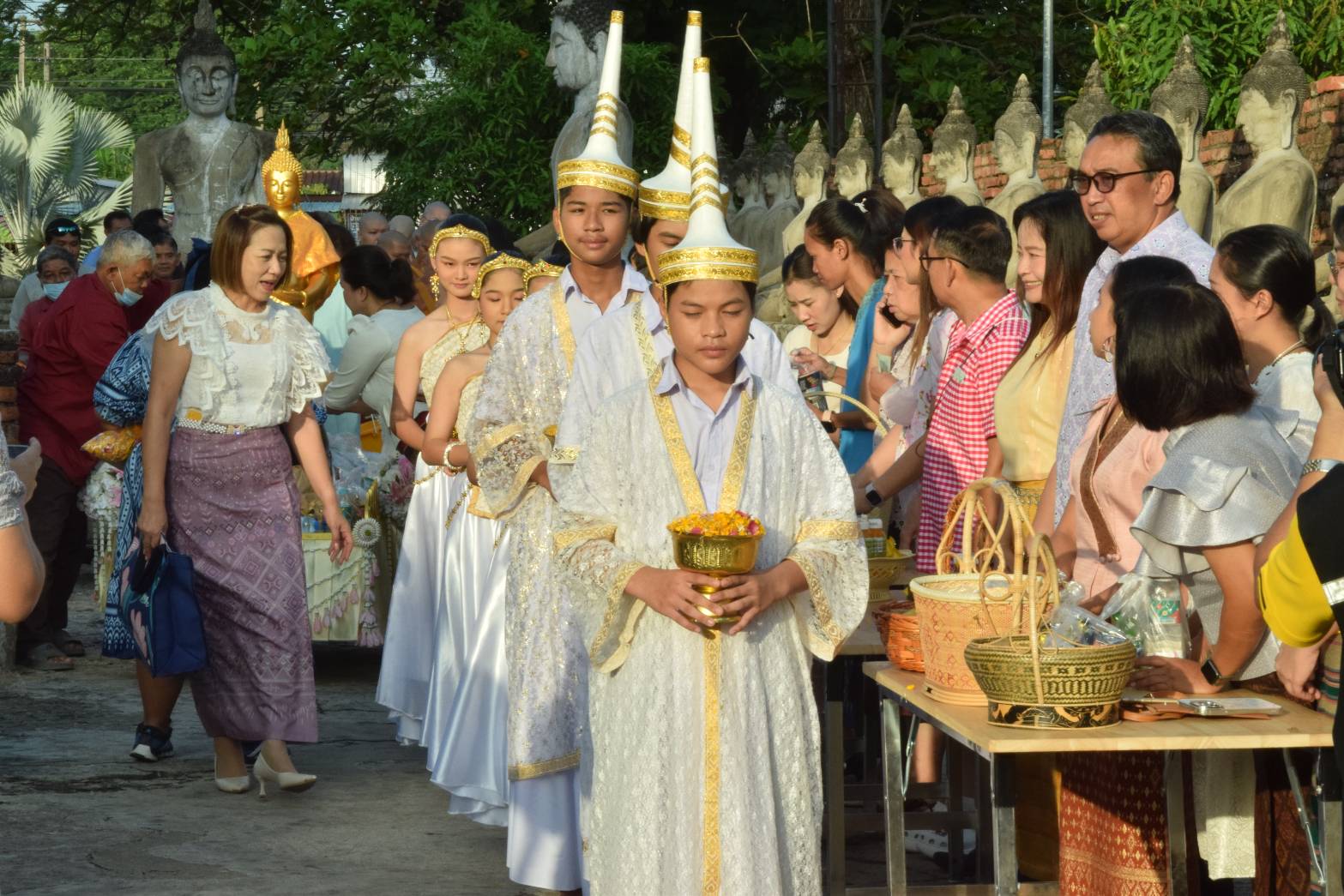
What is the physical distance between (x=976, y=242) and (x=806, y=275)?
1.99 metres

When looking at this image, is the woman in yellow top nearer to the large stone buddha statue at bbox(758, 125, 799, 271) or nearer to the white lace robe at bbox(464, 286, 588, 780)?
the white lace robe at bbox(464, 286, 588, 780)

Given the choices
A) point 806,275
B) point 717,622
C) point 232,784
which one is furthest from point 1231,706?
point 232,784

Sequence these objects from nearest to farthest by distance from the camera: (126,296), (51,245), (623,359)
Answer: (623,359) < (126,296) < (51,245)

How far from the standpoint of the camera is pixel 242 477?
23.9 ft

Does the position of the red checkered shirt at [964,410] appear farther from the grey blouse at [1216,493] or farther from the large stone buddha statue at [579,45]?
the large stone buddha statue at [579,45]

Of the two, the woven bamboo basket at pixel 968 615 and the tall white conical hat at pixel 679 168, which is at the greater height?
the tall white conical hat at pixel 679 168

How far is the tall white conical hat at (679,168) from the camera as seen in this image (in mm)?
5375

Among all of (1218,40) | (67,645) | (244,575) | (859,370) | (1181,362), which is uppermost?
(1218,40)

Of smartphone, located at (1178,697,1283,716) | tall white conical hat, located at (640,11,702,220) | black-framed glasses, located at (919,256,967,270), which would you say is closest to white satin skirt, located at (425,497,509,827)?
tall white conical hat, located at (640,11,702,220)

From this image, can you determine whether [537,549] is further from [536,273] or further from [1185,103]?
[1185,103]

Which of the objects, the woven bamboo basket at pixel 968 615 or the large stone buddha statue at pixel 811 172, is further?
the large stone buddha statue at pixel 811 172

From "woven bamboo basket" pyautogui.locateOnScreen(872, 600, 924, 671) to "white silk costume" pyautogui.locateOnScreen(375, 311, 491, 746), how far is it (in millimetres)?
3568

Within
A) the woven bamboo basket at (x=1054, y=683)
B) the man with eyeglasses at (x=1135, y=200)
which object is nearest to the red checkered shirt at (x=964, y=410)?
the man with eyeglasses at (x=1135, y=200)

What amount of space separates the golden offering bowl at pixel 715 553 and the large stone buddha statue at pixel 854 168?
11.9 meters
